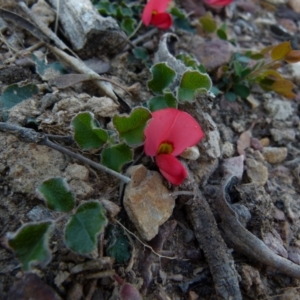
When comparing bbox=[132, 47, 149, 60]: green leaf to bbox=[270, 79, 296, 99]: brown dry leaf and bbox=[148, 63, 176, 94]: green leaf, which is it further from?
bbox=[270, 79, 296, 99]: brown dry leaf

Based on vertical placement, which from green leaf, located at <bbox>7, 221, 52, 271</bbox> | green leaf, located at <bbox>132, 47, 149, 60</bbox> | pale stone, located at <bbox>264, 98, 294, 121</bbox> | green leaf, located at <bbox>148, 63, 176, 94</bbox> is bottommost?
pale stone, located at <bbox>264, 98, 294, 121</bbox>

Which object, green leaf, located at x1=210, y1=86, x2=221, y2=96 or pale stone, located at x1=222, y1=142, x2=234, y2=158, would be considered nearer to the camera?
pale stone, located at x1=222, y1=142, x2=234, y2=158

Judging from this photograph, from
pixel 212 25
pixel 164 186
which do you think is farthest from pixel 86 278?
pixel 212 25

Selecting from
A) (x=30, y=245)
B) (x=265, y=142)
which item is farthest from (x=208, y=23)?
(x=30, y=245)

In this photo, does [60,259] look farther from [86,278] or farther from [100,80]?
[100,80]

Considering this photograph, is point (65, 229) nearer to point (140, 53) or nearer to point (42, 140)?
point (42, 140)

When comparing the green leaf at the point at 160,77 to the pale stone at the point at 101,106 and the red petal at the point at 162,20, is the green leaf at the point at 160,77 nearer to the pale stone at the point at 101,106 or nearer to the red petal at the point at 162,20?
the pale stone at the point at 101,106

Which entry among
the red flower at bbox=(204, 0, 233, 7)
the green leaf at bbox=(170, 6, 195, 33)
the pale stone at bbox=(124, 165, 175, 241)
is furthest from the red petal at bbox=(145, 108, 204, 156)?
the red flower at bbox=(204, 0, 233, 7)

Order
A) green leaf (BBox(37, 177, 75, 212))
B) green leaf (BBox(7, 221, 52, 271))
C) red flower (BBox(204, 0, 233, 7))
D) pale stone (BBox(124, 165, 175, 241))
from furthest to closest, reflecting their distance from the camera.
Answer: red flower (BBox(204, 0, 233, 7)) < pale stone (BBox(124, 165, 175, 241)) < green leaf (BBox(37, 177, 75, 212)) < green leaf (BBox(7, 221, 52, 271))
